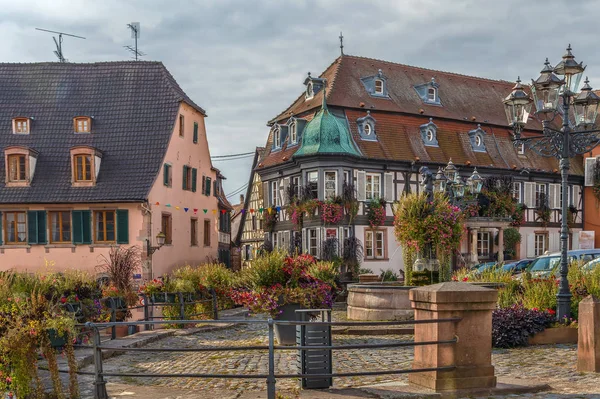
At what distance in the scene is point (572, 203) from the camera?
39938 millimetres

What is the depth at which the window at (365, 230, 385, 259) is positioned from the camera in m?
32.4

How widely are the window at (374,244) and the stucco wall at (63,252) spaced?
1065cm

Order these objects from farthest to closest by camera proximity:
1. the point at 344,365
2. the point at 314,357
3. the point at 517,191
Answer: the point at 517,191 → the point at 344,365 → the point at 314,357

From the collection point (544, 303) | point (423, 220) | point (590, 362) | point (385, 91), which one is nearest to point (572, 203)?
point (385, 91)

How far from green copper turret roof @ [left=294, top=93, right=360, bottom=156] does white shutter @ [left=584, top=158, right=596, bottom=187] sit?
15523 mm

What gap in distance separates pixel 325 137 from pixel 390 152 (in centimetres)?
368

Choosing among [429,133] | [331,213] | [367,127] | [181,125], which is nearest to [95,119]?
[181,125]

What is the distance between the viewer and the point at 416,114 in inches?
1374

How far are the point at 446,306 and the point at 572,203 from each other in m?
35.2

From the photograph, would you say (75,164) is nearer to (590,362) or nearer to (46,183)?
(46,183)

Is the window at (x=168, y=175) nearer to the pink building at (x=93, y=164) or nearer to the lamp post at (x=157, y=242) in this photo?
the pink building at (x=93, y=164)

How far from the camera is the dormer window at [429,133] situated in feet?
114

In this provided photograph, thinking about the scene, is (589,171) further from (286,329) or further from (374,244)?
(286,329)

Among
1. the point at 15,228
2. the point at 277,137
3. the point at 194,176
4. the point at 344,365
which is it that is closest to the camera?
the point at 344,365
